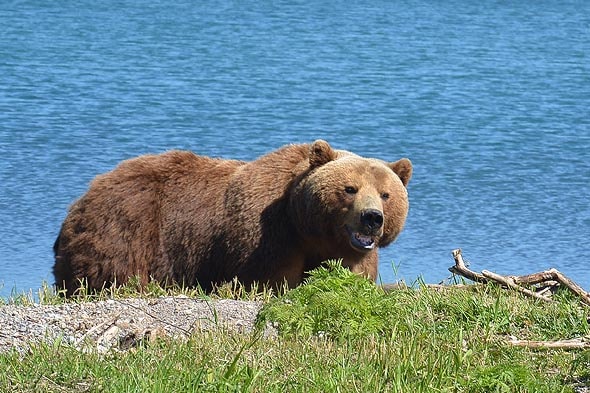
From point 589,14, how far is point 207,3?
1026 cm

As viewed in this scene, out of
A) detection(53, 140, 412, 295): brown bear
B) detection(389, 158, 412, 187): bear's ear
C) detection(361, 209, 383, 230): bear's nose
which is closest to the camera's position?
detection(361, 209, 383, 230): bear's nose

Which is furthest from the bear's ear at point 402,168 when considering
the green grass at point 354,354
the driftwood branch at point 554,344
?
the driftwood branch at point 554,344

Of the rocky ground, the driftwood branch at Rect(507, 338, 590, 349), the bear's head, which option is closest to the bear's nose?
the bear's head

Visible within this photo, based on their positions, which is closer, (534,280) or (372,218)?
(534,280)

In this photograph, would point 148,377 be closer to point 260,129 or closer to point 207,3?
point 260,129

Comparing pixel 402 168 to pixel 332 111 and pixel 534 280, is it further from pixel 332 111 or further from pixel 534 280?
pixel 332 111

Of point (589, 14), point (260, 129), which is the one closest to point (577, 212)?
point (260, 129)

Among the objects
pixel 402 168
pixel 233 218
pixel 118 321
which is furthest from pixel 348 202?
pixel 118 321

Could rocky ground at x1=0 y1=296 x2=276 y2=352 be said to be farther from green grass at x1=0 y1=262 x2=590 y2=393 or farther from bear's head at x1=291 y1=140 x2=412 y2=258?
bear's head at x1=291 y1=140 x2=412 y2=258

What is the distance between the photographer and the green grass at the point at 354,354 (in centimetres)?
522

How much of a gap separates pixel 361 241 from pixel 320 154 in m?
0.61

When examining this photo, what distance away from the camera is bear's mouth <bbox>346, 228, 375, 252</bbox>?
26.6 feet

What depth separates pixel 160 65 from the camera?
2305cm

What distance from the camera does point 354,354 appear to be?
587 cm
